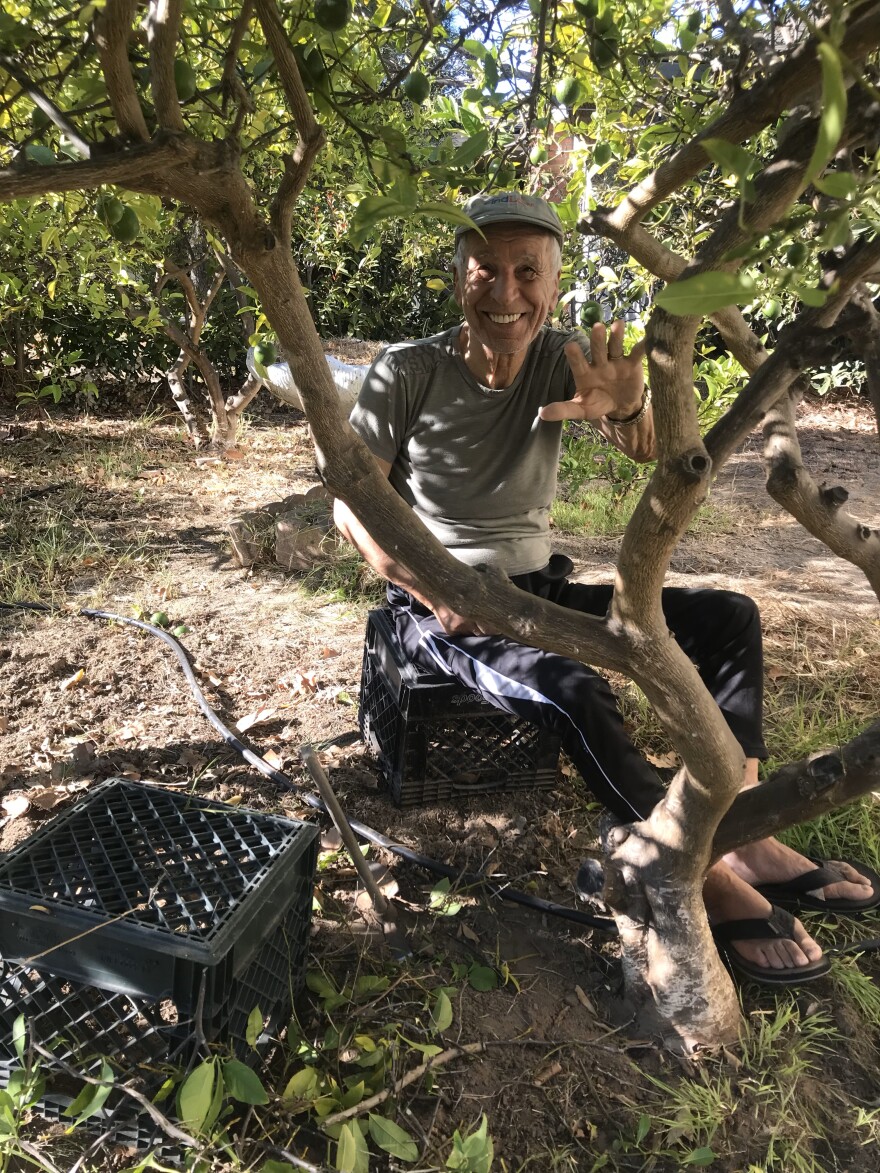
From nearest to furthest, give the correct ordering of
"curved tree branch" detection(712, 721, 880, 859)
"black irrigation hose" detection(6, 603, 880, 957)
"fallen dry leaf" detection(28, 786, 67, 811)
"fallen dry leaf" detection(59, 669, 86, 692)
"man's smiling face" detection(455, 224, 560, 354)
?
"curved tree branch" detection(712, 721, 880, 859), "black irrigation hose" detection(6, 603, 880, 957), "man's smiling face" detection(455, 224, 560, 354), "fallen dry leaf" detection(28, 786, 67, 811), "fallen dry leaf" detection(59, 669, 86, 692)

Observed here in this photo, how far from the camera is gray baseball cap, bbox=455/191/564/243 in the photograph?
187 centimetres

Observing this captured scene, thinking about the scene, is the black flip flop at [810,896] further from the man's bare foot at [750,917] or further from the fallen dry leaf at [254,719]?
the fallen dry leaf at [254,719]

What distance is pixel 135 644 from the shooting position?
3.15 meters

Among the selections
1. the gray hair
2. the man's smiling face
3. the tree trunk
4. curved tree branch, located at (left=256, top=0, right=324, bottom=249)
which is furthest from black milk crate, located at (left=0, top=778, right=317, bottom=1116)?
the tree trunk

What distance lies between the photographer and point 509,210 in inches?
73.7

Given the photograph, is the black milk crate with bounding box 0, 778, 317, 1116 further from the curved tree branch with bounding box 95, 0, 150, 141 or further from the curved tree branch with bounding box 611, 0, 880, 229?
the curved tree branch with bounding box 611, 0, 880, 229

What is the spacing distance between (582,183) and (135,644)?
2.35m

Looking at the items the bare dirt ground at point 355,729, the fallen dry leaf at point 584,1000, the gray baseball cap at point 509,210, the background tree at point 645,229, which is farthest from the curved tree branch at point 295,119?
the fallen dry leaf at point 584,1000

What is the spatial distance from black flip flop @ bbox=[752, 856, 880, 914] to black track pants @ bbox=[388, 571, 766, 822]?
1.06 feet

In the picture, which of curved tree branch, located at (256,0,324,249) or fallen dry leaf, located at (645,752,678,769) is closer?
curved tree branch, located at (256,0,324,249)

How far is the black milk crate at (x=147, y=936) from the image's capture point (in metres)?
1.30

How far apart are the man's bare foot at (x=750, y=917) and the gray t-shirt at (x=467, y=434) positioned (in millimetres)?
935

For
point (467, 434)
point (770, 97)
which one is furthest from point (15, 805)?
point (770, 97)

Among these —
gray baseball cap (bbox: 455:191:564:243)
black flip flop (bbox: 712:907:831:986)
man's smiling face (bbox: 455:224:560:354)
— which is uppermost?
gray baseball cap (bbox: 455:191:564:243)
